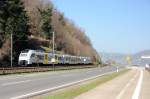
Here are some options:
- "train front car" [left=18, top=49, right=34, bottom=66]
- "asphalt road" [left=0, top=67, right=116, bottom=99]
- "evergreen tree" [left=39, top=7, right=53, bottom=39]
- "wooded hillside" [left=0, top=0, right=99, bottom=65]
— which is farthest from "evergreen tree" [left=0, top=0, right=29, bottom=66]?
"evergreen tree" [left=39, top=7, right=53, bottom=39]

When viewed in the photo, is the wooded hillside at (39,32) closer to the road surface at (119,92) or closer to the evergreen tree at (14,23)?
the evergreen tree at (14,23)

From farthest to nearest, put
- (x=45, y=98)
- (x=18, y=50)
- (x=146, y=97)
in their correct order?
(x=18, y=50) < (x=146, y=97) < (x=45, y=98)

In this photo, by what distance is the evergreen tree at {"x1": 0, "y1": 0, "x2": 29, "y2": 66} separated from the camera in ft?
250

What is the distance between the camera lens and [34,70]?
62.8 metres

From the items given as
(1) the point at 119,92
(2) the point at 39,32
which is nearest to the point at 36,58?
(2) the point at 39,32

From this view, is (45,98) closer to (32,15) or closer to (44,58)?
(44,58)

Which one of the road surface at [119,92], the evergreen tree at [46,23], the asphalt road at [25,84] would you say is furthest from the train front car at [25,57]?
the evergreen tree at [46,23]

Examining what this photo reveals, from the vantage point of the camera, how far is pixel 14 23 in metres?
77.1

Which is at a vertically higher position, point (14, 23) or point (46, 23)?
point (46, 23)

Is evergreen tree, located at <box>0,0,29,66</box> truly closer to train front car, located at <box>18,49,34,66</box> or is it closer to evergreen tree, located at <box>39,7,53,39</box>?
train front car, located at <box>18,49,34,66</box>

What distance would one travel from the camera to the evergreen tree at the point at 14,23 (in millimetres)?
76188

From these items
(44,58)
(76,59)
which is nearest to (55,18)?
(76,59)

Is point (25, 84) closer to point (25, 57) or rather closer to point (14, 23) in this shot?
point (25, 57)

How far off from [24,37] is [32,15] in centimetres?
4545
